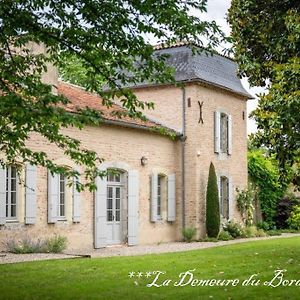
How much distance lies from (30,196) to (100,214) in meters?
2.88

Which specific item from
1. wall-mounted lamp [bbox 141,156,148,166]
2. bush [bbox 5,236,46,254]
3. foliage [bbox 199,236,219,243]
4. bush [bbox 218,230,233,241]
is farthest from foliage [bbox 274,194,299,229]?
bush [bbox 5,236,46,254]

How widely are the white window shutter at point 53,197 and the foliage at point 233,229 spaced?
8185mm

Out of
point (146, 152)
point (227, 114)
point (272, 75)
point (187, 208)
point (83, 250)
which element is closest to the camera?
point (272, 75)

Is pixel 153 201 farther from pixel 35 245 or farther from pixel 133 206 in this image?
pixel 35 245

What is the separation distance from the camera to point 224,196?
80.1 ft

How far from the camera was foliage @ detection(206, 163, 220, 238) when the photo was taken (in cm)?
2244

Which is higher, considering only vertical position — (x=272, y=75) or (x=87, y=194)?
(x=272, y=75)

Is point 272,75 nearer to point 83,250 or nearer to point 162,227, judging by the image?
point 83,250

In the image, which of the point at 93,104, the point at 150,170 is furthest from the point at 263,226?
the point at 93,104

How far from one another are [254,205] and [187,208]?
6.23m

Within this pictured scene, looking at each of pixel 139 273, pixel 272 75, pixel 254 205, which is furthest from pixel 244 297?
pixel 254 205

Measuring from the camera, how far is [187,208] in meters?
22.5

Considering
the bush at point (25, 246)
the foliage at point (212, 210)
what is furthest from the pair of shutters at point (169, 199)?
the bush at point (25, 246)

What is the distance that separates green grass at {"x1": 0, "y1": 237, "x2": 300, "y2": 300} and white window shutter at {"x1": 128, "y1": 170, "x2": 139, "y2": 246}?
466cm
